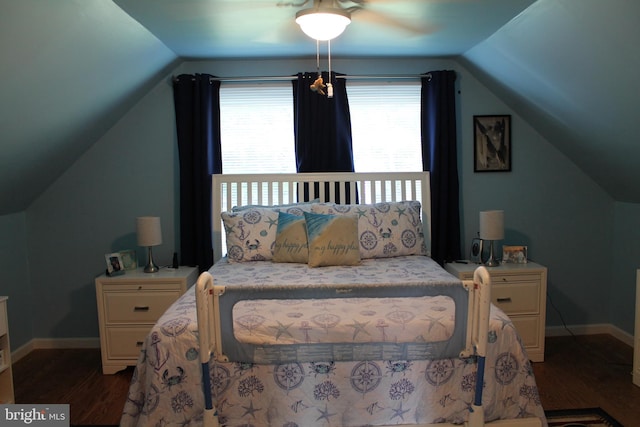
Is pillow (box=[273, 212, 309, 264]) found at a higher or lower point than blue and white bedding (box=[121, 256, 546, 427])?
higher

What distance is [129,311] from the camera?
302 centimetres

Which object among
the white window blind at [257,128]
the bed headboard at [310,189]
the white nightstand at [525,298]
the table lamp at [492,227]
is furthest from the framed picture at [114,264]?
the table lamp at [492,227]

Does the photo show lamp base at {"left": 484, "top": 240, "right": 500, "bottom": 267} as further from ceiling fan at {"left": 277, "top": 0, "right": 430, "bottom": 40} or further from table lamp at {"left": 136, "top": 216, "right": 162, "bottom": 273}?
table lamp at {"left": 136, "top": 216, "right": 162, "bottom": 273}

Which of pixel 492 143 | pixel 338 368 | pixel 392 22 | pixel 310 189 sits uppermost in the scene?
pixel 392 22

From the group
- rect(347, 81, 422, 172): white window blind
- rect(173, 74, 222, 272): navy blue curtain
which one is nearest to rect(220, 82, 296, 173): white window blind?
rect(173, 74, 222, 272): navy blue curtain

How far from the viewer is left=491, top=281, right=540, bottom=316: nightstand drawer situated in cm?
305

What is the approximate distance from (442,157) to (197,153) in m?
1.87

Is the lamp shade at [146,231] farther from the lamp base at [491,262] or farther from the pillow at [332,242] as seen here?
the lamp base at [491,262]

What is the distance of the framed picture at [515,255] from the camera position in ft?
10.6

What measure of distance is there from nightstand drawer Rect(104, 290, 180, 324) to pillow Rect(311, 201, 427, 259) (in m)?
1.21

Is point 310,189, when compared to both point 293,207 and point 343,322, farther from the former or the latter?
point 343,322

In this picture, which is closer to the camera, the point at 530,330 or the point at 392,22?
the point at 392,22

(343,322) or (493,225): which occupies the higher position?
(493,225)

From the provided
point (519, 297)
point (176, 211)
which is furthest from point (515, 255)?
point (176, 211)
